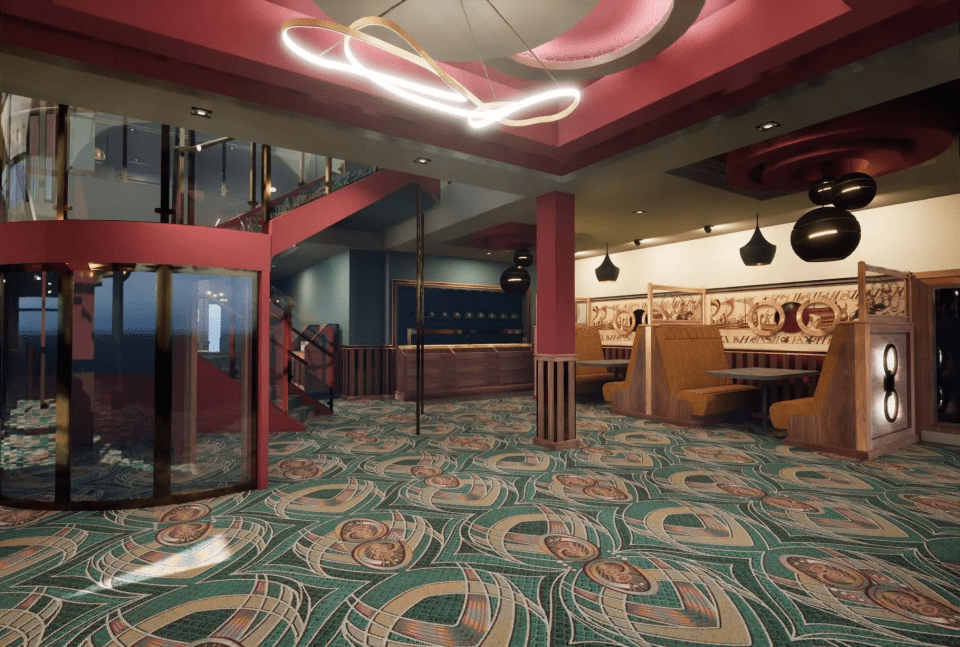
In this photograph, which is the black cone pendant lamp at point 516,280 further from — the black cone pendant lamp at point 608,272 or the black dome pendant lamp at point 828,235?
the black dome pendant lamp at point 828,235

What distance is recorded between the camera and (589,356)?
975 cm

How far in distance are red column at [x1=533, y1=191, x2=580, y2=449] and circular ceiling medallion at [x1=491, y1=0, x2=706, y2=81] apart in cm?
202

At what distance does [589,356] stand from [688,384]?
2692mm

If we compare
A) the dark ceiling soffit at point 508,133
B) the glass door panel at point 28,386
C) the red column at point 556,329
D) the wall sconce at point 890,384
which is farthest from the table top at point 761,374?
the glass door panel at point 28,386

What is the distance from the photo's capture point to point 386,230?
10039 millimetres

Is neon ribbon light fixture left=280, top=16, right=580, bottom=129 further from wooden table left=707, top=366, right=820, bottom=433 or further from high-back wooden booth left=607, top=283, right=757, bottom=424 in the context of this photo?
high-back wooden booth left=607, top=283, right=757, bottom=424

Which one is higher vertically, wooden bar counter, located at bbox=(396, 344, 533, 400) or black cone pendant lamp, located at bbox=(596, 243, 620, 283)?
black cone pendant lamp, located at bbox=(596, 243, 620, 283)

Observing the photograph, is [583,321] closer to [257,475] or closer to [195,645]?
[257,475]

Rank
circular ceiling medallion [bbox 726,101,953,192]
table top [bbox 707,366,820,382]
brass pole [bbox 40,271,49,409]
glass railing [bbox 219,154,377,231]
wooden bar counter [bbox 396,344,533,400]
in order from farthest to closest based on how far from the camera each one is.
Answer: wooden bar counter [bbox 396,344,533,400]
glass railing [bbox 219,154,377,231]
table top [bbox 707,366,820,382]
circular ceiling medallion [bbox 726,101,953,192]
brass pole [bbox 40,271,49,409]

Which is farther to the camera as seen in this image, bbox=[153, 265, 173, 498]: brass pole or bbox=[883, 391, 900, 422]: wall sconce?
bbox=[883, 391, 900, 422]: wall sconce

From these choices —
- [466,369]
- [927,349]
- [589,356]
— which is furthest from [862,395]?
[466,369]

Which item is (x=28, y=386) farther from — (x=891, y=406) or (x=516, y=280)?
(x=891, y=406)

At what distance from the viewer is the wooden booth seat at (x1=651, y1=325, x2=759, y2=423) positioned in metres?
6.80

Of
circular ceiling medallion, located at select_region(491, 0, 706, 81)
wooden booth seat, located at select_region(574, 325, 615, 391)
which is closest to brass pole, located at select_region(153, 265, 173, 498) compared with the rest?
circular ceiling medallion, located at select_region(491, 0, 706, 81)
